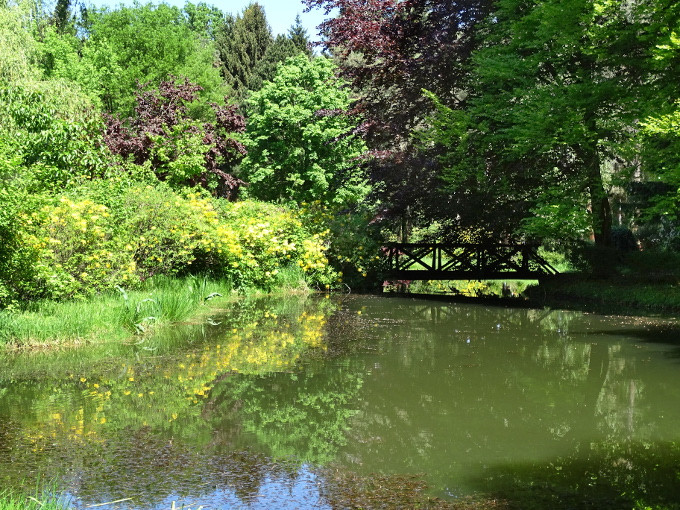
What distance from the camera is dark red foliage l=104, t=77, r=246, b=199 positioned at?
25703mm

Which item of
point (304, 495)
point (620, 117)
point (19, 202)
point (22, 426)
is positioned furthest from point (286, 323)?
point (620, 117)

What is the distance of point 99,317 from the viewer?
10.7 m

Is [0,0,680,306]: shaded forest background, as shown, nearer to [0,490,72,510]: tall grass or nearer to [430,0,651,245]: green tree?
[430,0,651,245]: green tree

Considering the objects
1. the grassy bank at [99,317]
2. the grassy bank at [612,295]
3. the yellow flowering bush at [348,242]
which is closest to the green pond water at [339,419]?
the grassy bank at [99,317]

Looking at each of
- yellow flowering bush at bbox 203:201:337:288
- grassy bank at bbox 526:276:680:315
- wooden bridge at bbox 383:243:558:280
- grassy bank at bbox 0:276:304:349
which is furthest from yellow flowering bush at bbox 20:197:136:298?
wooden bridge at bbox 383:243:558:280

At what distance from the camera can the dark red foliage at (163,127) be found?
25.7m

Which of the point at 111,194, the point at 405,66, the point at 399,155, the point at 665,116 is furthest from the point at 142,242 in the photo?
the point at 405,66

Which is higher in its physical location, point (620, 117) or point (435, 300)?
point (620, 117)

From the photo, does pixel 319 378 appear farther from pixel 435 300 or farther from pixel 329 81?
pixel 329 81

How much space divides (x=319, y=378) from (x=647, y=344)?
19.7 ft

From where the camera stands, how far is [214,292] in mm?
15195

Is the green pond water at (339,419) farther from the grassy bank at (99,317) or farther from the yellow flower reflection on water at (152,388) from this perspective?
the grassy bank at (99,317)

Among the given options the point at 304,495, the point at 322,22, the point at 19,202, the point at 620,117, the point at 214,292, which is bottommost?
the point at 304,495

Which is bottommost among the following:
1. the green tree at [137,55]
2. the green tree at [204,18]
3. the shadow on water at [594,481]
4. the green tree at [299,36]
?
the shadow on water at [594,481]
